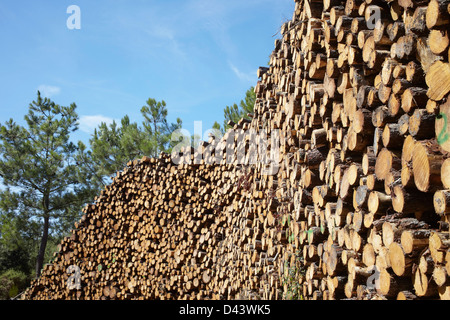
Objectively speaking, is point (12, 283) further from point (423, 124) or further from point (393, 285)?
point (423, 124)

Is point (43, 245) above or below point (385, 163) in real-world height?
above

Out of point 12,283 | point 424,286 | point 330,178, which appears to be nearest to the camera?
point 424,286

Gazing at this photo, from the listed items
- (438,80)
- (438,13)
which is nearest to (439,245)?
(438,80)

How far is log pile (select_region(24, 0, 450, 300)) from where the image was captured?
1.75 m

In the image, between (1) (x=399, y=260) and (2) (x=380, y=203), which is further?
(2) (x=380, y=203)

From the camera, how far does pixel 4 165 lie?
15469 millimetres

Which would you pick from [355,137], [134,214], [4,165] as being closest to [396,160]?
[355,137]

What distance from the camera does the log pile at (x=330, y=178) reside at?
1.75m

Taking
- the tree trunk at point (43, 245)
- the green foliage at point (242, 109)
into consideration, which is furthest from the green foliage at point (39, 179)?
the green foliage at point (242, 109)

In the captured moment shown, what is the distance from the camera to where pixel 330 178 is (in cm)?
264

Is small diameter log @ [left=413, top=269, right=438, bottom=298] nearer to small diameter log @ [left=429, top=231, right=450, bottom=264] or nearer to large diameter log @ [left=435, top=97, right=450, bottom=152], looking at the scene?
small diameter log @ [left=429, top=231, right=450, bottom=264]

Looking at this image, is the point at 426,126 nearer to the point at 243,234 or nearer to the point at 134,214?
the point at 243,234

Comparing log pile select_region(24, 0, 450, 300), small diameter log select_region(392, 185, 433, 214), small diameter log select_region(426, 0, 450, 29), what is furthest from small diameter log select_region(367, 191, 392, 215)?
small diameter log select_region(426, 0, 450, 29)

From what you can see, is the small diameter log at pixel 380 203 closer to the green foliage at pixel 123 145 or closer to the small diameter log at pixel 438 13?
the small diameter log at pixel 438 13
